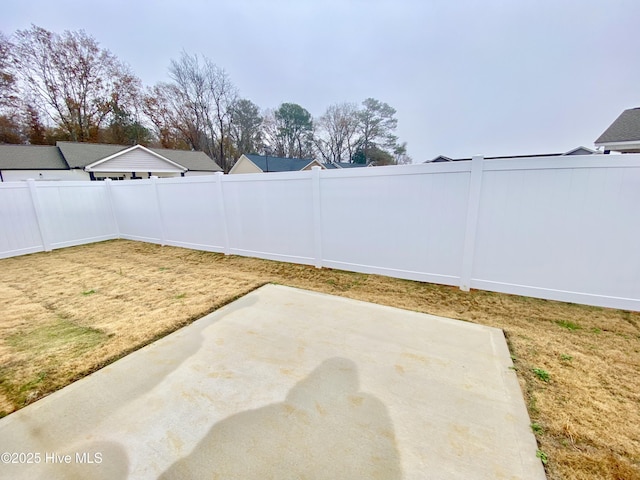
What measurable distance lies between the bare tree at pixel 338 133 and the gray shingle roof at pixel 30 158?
2675 cm

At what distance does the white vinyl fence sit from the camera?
309 cm

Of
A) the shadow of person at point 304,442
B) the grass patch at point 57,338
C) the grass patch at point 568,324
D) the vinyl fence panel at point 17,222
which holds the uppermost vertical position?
the vinyl fence panel at point 17,222

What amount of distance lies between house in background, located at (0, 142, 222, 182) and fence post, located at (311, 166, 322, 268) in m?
18.4

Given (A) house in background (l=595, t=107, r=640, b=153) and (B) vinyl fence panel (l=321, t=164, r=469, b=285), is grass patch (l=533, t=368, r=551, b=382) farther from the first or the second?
(A) house in background (l=595, t=107, r=640, b=153)

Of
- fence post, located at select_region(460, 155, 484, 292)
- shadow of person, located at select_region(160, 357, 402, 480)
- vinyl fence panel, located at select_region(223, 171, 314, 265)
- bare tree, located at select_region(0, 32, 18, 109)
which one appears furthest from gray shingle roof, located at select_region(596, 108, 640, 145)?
bare tree, located at select_region(0, 32, 18, 109)

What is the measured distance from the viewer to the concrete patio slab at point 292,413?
1.52 metres

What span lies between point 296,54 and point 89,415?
24.7m

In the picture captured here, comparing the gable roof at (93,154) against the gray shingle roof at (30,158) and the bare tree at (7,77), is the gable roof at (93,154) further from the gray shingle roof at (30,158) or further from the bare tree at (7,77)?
the bare tree at (7,77)

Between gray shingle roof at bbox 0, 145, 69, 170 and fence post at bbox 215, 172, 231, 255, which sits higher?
gray shingle roof at bbox 0, 145, 69, 170

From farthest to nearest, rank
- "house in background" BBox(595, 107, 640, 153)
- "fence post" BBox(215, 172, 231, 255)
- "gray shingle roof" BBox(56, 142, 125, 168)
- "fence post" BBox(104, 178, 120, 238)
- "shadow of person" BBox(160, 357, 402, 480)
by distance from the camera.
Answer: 1. "gray shingle roof" BBox(56, 142, 125, 168)
2. "house in background" BBox(595, 107, 640, 153)
3. "fence post" BBox(104, 178, 120, 238)
4. "fence post" BBox(215, 172, 231, 255)
5. "shadow of person" BBox(160, 357, 402, 480)

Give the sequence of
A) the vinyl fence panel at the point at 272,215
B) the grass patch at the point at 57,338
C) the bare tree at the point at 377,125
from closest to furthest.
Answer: the grass patch at the point at 57,338 → the vinyl fence panel at the point at 272,215 → the bare tree at the point at 377,125

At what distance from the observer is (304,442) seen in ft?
5.41

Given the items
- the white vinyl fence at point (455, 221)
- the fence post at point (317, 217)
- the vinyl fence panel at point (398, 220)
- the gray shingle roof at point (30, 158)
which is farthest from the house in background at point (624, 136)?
the gray shingle roof at point (30, 158)

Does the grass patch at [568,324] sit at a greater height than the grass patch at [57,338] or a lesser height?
greater
